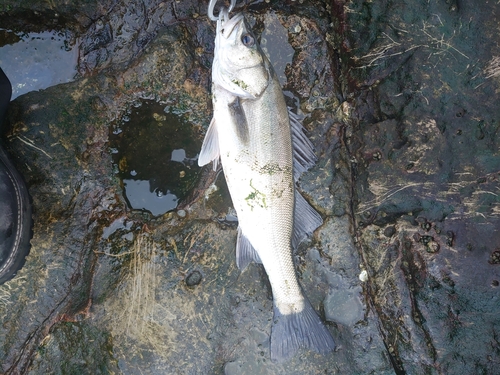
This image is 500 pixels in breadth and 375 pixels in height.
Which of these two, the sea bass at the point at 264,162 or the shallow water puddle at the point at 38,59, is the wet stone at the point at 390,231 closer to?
the sea bass at the point at 264,162

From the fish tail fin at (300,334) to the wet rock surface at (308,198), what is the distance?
0.18 meters

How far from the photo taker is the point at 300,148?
295 cm

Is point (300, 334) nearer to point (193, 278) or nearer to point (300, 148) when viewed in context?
point (193, 278)


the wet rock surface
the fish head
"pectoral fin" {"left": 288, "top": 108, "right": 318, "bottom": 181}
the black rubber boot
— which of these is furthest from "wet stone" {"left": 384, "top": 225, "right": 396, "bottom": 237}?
the black rubber boot

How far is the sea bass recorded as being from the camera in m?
2.79

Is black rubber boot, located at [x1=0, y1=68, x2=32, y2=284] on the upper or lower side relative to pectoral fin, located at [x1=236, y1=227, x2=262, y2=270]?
upper

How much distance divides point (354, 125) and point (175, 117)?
1.66m

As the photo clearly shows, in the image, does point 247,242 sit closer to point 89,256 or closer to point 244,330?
point 244,330

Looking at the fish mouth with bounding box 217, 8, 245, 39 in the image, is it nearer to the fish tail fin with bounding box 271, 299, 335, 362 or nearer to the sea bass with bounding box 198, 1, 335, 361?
the sea bass with bounding box 198, 1, 335, 361

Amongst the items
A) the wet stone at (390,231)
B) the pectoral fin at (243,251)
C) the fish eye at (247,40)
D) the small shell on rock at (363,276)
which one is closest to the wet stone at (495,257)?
the wet stone at (390,231)

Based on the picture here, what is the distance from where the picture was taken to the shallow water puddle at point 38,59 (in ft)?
10.9

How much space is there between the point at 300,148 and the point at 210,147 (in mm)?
760

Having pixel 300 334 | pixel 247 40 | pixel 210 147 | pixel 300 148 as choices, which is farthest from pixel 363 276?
pixel 247 40

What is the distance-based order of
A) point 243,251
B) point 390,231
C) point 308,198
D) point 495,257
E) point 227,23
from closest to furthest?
point 227,23 < point 495,257 < point 243,251 < point 390,231 < point 308,198
